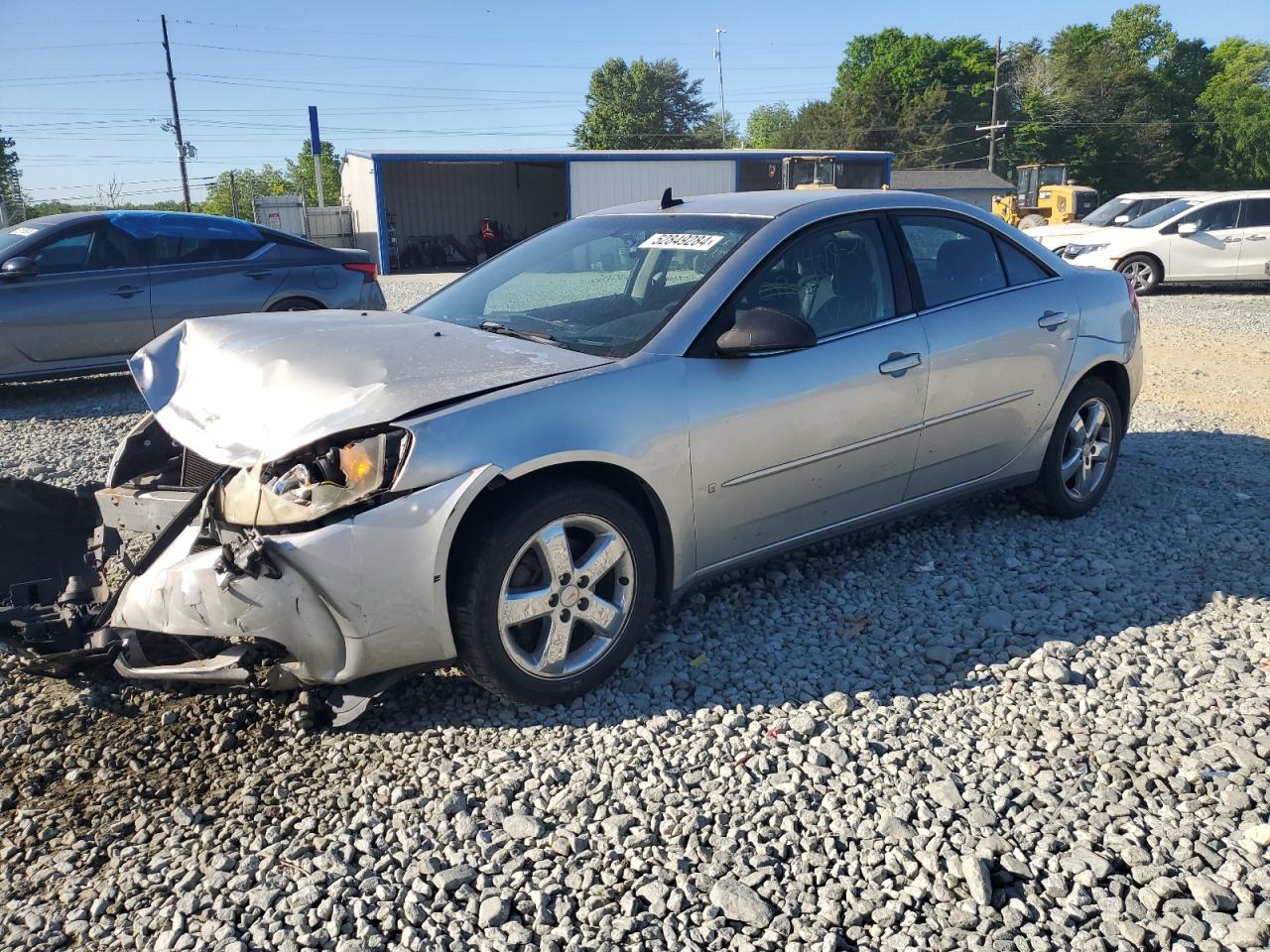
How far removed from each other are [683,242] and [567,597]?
1.65 m

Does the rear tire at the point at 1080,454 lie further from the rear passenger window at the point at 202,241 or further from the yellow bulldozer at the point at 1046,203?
the yellow bulldozer at the point at 1046,203

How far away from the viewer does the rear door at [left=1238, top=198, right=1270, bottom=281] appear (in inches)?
622

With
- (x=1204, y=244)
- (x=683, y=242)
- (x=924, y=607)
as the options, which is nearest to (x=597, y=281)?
(x=683, y=242)

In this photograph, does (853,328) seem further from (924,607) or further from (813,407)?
(924,607)

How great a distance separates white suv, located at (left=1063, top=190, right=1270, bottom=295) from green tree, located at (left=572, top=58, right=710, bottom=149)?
76356 mm

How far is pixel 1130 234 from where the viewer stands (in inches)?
633

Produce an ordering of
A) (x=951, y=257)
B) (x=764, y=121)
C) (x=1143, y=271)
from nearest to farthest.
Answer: (x=951, y=257)
(x=1143, y=271)
(x=764, y=121)

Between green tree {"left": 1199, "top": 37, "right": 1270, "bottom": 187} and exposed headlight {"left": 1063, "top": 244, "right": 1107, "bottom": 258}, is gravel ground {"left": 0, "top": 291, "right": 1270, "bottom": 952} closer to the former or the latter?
exposed headlight {"left": 1063, "top": 244, "right": 1107, "bottom": 258}

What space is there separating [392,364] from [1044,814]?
2.40 m

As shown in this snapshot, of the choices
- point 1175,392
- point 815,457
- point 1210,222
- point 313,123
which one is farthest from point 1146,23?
point 815,457

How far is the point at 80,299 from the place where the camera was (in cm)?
814

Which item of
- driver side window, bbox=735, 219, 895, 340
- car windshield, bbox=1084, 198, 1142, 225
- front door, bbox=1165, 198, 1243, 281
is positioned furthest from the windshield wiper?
car windshield, bbox=1084, 198, 1142, 225

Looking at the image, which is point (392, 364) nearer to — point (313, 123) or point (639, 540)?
point (639, 540)

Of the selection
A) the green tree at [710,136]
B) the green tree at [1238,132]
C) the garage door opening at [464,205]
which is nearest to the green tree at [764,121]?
the green tree at [710,136]
